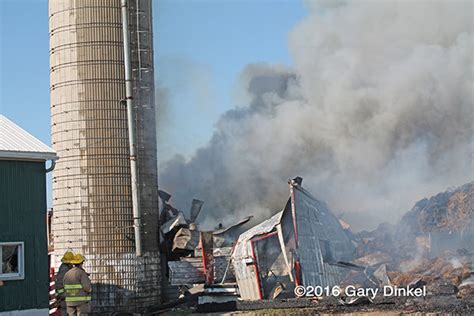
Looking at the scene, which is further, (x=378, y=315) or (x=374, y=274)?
(x=374, y=274)

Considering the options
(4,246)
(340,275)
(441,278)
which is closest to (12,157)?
(4,246)

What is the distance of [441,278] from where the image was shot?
21.2 metres

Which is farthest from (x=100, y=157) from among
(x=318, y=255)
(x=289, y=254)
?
(x=318, y=255)

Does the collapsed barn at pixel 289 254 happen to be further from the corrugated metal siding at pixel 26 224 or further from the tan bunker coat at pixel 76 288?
the tan bunker coat at pixel 76 288

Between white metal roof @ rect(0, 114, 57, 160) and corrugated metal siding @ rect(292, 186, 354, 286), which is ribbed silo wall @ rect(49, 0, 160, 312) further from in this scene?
white metal roof @ rect(0, 114, 57, 160)

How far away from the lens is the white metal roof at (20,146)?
57.8 feet

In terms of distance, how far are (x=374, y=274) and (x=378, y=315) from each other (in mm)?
3871

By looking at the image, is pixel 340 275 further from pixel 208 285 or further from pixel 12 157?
pixel 12 157

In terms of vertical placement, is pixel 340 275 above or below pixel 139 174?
below

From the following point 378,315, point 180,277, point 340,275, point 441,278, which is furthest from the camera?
point 180,277

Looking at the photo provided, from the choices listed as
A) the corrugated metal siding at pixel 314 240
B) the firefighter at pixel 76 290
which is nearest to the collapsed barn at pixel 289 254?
the corrugated metal siding at pixel 314 240

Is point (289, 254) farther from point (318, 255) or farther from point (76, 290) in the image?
point (76, 290)

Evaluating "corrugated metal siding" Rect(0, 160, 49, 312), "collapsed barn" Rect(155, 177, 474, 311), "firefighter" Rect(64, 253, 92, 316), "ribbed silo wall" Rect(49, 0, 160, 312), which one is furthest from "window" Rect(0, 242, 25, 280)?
"ribbed silo wall" Rect(49, 0, 160, 312)

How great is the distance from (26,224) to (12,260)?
0.84 meters
